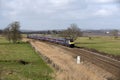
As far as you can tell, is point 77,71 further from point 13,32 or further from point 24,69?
point 13,32

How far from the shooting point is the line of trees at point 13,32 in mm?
119562

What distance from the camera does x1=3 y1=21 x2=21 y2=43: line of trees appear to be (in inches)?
4707

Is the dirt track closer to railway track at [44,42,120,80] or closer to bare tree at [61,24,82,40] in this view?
railway track at [44,42,120,80]

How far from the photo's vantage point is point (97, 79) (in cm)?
2158

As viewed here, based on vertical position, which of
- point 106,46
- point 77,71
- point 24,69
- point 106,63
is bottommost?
point 106,46

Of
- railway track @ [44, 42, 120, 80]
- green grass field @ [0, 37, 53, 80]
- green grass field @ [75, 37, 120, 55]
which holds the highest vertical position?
green grass field @ [0, 37, 53, 80]

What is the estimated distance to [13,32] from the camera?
122375 mm

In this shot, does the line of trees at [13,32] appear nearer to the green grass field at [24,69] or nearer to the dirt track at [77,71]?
the green grass field at [24,69]

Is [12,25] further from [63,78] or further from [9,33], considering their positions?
[63,78]

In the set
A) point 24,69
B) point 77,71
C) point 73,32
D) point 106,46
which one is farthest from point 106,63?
point 73,32

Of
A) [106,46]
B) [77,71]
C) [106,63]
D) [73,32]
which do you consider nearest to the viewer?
[77,71]

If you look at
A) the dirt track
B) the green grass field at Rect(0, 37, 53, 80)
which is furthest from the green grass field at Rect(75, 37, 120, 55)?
the dirt track

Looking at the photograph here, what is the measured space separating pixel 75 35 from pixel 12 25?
24.7 metres

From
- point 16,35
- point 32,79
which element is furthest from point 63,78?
point 16,35
